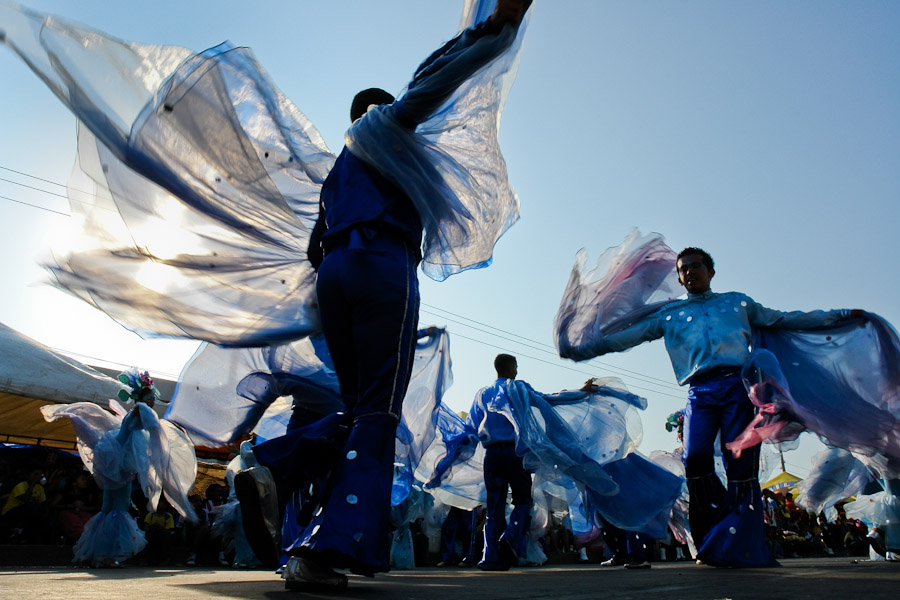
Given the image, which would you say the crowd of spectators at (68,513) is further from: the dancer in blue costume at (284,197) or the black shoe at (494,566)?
the dancer in blue costume at (284,197)

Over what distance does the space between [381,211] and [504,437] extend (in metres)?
3.70

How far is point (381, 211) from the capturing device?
97.7 inches

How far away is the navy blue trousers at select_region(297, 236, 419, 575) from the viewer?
204 cm

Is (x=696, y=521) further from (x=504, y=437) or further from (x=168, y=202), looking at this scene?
(x=168, y=202)

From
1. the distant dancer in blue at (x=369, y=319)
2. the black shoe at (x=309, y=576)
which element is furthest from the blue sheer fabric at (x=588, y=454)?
the black shoe at (x=309, y=576)

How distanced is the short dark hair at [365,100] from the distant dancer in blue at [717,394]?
9.13 feet

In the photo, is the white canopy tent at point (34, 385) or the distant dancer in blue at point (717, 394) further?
the white canopy tent at point (34, 385)

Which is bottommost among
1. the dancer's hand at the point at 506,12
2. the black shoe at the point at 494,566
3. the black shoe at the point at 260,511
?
the black shoe at the point at 494,566

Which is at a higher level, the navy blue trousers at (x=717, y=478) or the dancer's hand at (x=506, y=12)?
the dancer's hand at (x=506, y=12)

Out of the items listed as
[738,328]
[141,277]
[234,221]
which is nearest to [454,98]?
[234,221]

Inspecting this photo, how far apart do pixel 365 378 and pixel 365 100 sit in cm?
134

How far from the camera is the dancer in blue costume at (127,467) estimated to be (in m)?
6.00

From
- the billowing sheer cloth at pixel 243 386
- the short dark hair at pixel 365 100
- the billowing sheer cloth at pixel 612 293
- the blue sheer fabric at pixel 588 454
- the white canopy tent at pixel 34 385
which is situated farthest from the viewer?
the white canopy tent at pixel 34 385

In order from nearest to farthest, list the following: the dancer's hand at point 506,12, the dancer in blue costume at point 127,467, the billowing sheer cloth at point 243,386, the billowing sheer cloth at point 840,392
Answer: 1. the dancer's hand at point 506,12
2. the billowing sheer cloth at point 243,386
3. the billowing sheer cloth at point 840,392
4. the dancer in blue costume at point 127,467
